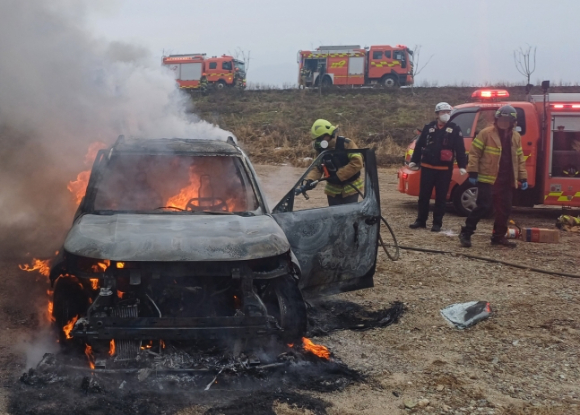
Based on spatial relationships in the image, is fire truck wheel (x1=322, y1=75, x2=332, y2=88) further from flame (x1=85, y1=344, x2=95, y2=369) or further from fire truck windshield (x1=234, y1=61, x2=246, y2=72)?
flame (x1=85, y1=344, x2=95, y2=369)

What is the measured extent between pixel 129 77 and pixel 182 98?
933 mm

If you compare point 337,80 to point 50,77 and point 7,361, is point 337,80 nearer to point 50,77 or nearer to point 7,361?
point 50,77

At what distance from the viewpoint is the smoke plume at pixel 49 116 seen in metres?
7.29

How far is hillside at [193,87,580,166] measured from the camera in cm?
2114

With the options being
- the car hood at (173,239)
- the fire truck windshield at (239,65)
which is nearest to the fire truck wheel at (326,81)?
the fire truck windshield at (239,65)

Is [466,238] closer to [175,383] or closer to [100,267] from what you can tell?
[175,383]

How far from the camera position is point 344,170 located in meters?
6.56

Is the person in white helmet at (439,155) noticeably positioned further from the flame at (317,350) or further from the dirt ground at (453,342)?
the flame at (317,350)

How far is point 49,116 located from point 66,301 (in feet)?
13.9

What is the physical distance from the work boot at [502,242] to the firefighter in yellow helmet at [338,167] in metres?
2.43

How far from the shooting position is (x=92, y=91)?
757 centimetres

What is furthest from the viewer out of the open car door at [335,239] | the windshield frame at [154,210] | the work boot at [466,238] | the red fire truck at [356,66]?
the red fire truck at [356,66]

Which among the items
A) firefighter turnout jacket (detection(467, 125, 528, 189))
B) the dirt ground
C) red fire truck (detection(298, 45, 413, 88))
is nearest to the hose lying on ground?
the dirt ground

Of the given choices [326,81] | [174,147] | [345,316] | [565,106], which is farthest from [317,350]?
[326,81]
